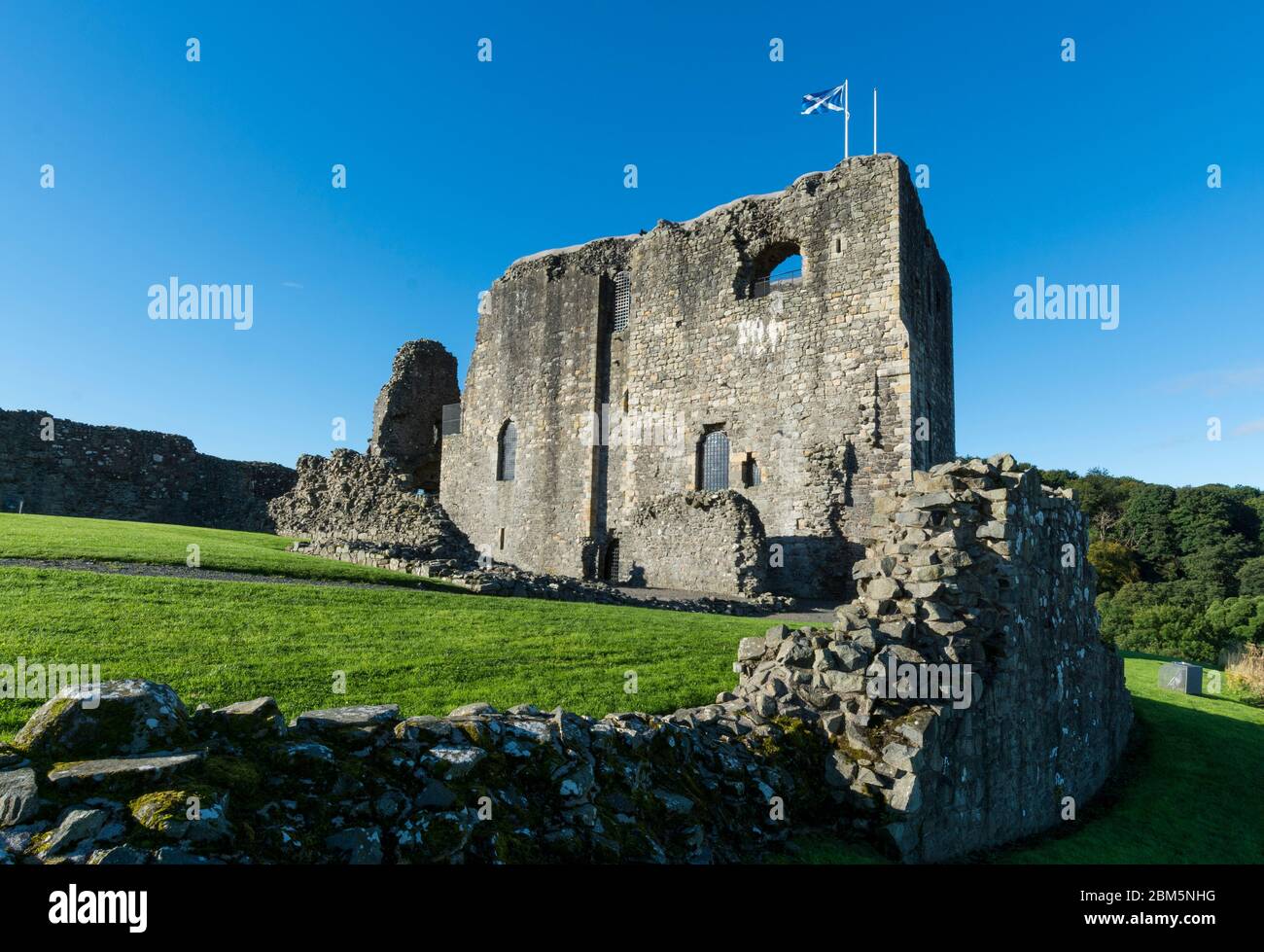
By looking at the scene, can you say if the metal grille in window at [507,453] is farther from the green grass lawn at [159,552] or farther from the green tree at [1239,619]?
the green tree at [1239,619]

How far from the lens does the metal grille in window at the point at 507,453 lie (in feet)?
99.1

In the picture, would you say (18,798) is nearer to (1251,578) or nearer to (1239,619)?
(1239,619)

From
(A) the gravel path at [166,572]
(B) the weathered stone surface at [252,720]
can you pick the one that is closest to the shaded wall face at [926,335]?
(A) the gravel path at [166,572]

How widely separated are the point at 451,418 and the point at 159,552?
2097 centimetres

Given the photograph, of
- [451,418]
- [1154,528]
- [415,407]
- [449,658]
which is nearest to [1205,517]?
[1154,528]

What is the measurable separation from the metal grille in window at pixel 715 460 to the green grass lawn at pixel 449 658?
10.7 meters

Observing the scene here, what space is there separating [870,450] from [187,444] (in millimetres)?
27350

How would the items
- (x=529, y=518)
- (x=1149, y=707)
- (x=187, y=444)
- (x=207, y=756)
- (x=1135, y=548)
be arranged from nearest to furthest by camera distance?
1. (x=207, y=756)
2. (x=1149, y=707)
3. (x=529, y=518)
4. (x=187, y=444)
5. (x=1135, y=548)

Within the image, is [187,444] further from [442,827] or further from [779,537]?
[442,827]

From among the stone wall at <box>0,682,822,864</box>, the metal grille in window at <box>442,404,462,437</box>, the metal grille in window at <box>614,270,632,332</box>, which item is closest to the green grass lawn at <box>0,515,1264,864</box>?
the stone wall at <box>0,682,822,864</box>

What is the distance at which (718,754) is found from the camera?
576cm

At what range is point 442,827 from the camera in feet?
12.7

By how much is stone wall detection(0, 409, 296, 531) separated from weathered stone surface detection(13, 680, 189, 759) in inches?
1152
